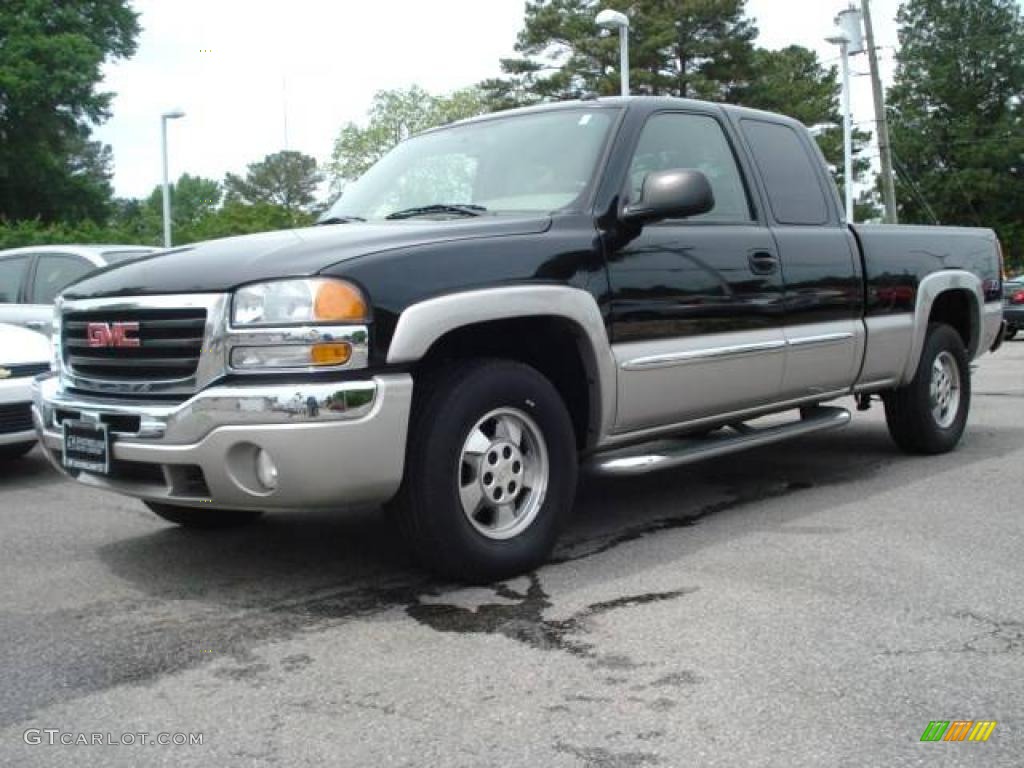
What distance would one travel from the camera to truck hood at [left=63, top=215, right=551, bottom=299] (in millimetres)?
3795

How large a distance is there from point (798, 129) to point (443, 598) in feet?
11.6

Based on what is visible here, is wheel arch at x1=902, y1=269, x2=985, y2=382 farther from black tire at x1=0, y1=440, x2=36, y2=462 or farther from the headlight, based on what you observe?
black tire at x1=0, y1=440, x2=36, y2=462

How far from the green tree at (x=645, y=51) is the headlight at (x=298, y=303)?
39.2m

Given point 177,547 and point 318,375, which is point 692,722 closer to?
point 318,375

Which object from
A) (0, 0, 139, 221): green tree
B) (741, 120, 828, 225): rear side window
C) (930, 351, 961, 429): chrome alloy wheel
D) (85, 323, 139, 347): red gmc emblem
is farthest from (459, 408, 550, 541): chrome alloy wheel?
(0, 0, 139, 221): green tree

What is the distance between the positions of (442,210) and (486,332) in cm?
78

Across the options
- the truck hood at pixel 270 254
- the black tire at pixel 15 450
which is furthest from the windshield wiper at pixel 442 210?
the black tire at pixel 15 450

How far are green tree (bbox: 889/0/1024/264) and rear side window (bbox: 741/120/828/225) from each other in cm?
5523

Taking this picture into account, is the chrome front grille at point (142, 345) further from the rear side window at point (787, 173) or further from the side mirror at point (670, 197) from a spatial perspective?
the rear side window at point (787, 173)

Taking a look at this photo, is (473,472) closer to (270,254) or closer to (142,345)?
(270,254)

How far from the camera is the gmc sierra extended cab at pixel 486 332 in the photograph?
372cm

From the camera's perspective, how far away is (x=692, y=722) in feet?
9.37

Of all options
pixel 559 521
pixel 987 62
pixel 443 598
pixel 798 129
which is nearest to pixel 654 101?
pixel 798 129

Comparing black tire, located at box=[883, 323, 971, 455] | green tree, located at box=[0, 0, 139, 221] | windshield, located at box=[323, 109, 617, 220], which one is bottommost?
black tire, located at box=[883, 323, 971, 455]
